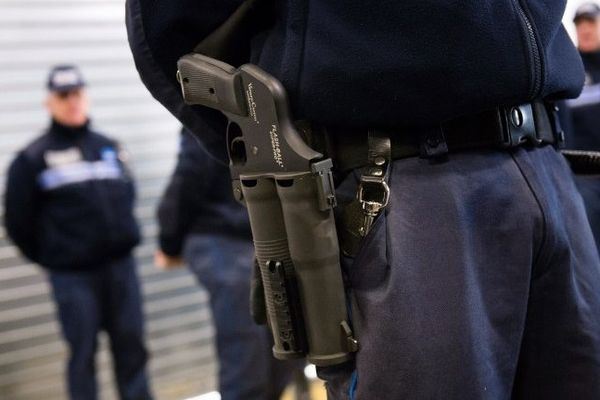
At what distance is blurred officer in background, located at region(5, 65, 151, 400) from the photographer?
325cm

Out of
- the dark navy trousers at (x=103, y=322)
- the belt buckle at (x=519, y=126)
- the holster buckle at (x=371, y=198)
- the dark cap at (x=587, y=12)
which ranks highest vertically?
the dark cap at (x=587, y=12)

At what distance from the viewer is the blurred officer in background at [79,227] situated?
3.25 metres

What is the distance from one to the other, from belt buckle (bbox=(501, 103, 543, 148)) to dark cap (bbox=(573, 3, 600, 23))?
2.89 m

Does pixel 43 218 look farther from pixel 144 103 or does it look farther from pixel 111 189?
pixel 144 103

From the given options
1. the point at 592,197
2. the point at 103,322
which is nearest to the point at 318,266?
the point at 592,197

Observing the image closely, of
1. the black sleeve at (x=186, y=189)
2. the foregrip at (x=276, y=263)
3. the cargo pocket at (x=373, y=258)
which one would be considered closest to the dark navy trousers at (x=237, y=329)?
the black sleeve at (x=186, y=189)

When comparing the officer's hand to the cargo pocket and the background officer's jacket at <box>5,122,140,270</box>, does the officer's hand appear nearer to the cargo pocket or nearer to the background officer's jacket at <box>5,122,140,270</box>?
the background officer's jacket at <box>5,122,140,270</box>

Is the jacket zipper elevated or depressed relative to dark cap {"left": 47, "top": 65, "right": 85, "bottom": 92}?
depressed

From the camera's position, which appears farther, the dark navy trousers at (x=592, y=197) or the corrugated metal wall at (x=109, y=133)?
the corrugated metal wall at (x=109, y=133)

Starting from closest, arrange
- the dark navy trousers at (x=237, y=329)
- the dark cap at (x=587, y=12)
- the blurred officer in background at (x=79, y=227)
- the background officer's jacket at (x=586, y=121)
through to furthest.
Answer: the dark navy trousers at (x=237, y=329)
the background officer's jacket at (x=586, y=121)
the blurred officer in background at (x=79, y=227)
the dark cap at (x=587, y=12)

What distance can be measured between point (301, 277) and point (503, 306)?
318 mm

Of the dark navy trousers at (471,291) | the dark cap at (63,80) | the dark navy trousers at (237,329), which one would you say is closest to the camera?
the dark navy trousers at (471,291)

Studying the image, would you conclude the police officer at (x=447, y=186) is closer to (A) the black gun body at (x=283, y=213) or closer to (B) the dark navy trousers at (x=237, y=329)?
(A) the black gun body at (x=283, y=213)

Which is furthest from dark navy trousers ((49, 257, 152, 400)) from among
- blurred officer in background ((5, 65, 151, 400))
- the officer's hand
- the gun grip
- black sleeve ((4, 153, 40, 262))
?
the gun grip
